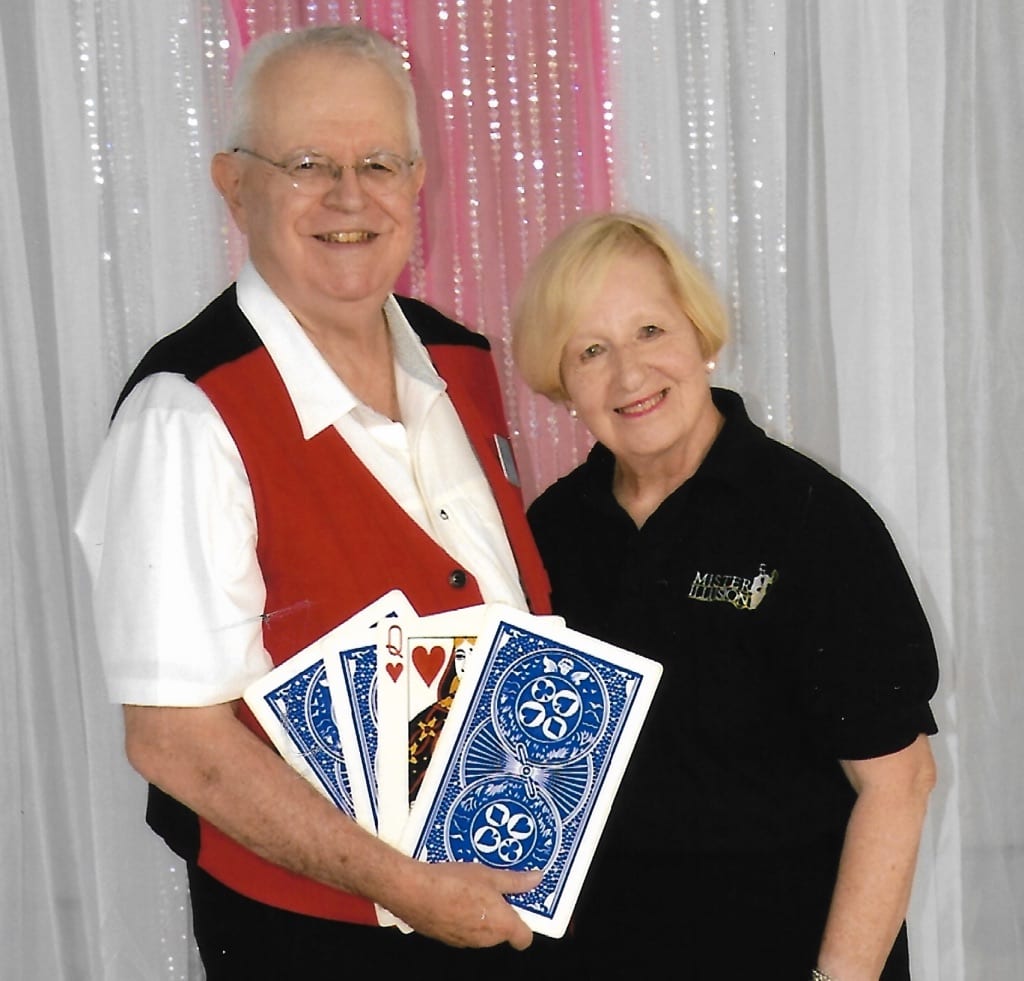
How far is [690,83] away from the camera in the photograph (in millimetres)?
2529

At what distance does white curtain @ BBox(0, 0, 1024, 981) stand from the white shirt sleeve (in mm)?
873

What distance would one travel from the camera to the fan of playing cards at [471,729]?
162 cm

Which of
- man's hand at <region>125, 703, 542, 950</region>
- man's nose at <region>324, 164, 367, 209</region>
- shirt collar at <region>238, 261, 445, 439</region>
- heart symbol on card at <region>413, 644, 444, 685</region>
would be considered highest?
man's nose at <region>324, 164, 367, 209</region>

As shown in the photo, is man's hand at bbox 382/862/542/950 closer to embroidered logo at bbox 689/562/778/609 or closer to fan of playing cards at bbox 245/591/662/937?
fan of playing cards at bbox 245/591/662/937

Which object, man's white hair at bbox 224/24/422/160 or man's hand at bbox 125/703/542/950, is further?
man's white hair at bbox 224/24/422/160

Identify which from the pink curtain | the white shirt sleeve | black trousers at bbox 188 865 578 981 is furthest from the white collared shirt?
the pink curtain

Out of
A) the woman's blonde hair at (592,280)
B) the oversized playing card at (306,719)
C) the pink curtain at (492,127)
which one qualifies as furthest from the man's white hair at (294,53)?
the oversized playing card at (306,719)

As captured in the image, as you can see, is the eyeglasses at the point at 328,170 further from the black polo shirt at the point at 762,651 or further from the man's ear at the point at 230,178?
the black polo shirt at the point at 762,651

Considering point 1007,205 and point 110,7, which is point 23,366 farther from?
point 1007,205

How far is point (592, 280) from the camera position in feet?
6.10

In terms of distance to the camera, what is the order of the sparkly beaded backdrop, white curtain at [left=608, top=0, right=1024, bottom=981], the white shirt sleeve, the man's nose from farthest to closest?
white curtain at [left=608, top=0, right=1024, bottom=981] → the sparkly beaded backdrop → the man's nose → the white shirt sleeve

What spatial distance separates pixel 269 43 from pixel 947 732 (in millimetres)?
1840

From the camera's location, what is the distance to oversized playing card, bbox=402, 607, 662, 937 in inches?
65.5

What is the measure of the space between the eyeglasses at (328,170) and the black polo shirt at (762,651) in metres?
0.57
